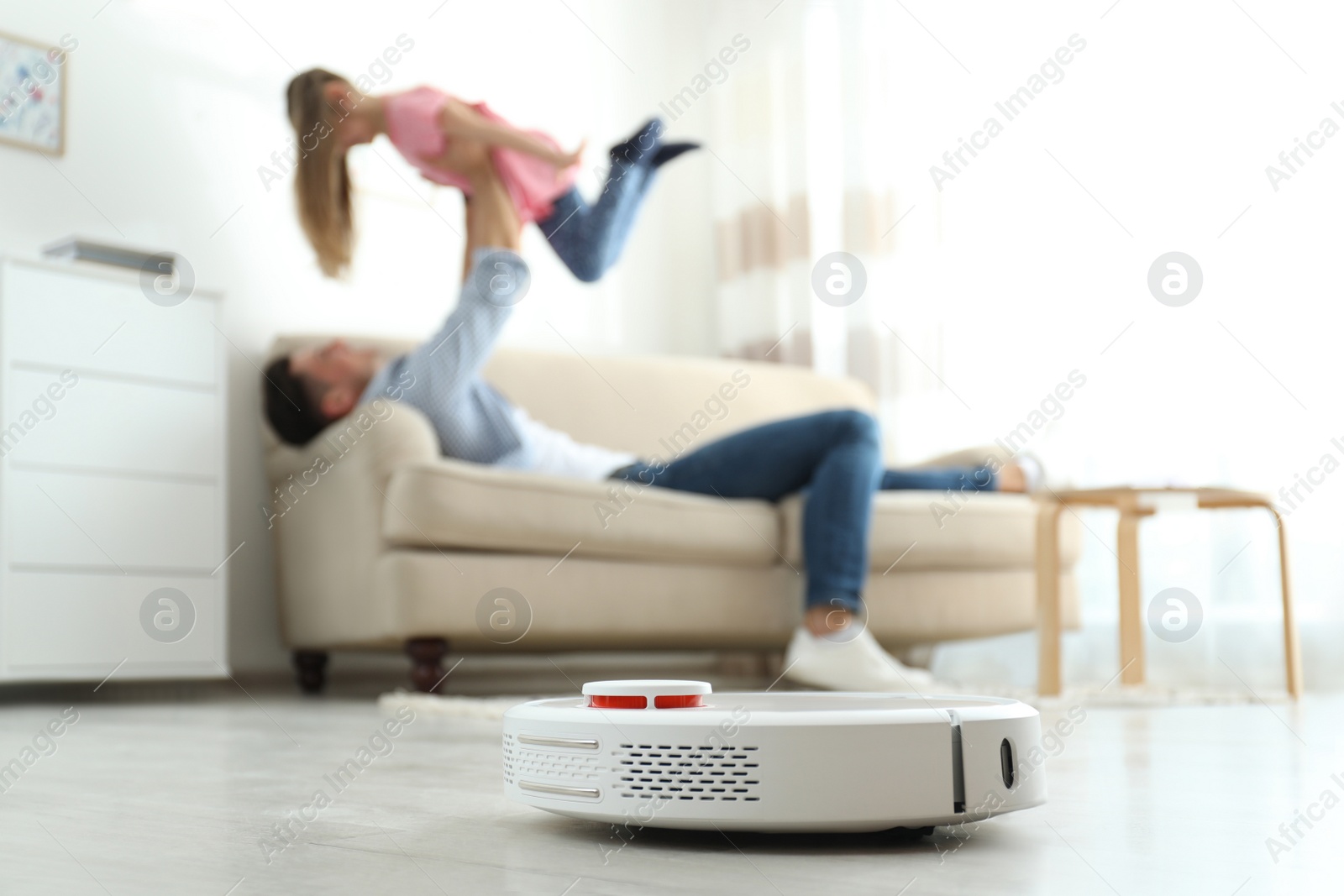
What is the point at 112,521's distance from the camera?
2264mm

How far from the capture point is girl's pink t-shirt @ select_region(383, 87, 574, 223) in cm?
257

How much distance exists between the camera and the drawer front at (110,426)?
215cm

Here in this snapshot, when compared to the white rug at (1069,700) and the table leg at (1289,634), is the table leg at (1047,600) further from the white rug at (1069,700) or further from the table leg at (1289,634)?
the table leg at (1289,634)

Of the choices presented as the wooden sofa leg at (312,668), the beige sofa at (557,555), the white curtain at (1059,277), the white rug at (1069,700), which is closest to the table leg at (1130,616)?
the white rug at (1069,700)

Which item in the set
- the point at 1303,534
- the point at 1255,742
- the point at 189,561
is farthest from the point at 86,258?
the point at 1303,534

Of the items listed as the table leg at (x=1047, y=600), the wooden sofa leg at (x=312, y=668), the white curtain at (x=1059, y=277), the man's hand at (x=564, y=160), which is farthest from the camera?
the white curtain at (x=1059, y=277)

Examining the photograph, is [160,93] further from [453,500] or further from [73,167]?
[453,500]

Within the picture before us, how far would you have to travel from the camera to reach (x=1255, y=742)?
4.32ft

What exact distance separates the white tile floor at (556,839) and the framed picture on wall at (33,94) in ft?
5.93

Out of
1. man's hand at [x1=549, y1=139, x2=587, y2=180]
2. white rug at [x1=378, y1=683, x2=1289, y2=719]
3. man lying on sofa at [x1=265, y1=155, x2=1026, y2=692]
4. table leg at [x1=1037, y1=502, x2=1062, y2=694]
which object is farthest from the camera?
man's hand at [x1=549, y1=139, x2=587, y2=180]

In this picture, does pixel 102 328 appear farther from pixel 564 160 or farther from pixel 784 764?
pixel 784 764

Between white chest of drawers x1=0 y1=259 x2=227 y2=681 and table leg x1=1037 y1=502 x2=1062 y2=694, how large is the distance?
1538 mm

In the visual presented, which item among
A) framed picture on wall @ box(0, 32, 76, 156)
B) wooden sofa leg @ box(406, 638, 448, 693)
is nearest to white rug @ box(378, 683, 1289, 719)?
wooden sofa leg @ box(406, 638, 448, 693)

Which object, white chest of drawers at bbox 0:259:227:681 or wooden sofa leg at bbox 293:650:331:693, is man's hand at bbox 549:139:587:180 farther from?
wooden sofa leg at bbox 293:650:331:693
